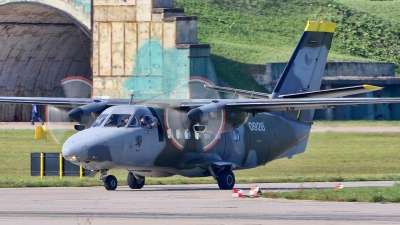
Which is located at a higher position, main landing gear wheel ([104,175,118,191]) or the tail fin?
the tail fin

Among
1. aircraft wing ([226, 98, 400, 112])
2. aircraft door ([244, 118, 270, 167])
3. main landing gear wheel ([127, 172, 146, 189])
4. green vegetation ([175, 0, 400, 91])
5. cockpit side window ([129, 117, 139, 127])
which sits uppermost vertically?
green vegetation ([175, 0, 400, 91])

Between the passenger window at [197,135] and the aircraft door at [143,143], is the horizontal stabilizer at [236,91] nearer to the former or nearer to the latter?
the passenger window at [197,135]

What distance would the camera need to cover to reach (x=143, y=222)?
609 inches

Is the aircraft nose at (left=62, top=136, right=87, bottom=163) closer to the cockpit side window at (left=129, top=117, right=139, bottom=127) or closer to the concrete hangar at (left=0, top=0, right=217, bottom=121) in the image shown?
the cockpit side window at (left=129, top=117, right=139, bottom=127)

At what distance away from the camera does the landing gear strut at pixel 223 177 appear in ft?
81.4

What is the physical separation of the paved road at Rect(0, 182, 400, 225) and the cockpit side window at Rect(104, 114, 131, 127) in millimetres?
1853

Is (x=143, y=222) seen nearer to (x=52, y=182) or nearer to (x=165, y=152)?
(x=165, y=152)

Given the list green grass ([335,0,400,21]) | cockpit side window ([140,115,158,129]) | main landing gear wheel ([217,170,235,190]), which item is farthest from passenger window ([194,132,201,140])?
green grass ([335,0,400,21])

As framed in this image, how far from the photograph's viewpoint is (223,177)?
977 inches

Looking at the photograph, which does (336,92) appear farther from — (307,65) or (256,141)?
(307,65)

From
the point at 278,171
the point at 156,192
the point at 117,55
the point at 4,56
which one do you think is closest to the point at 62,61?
the point at 4,56

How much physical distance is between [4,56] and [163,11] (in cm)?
1358

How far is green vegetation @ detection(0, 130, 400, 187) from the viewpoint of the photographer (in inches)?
1132

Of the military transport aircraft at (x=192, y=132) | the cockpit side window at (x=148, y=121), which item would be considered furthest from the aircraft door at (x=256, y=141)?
the cockpit side window at (x=148, y=121)
